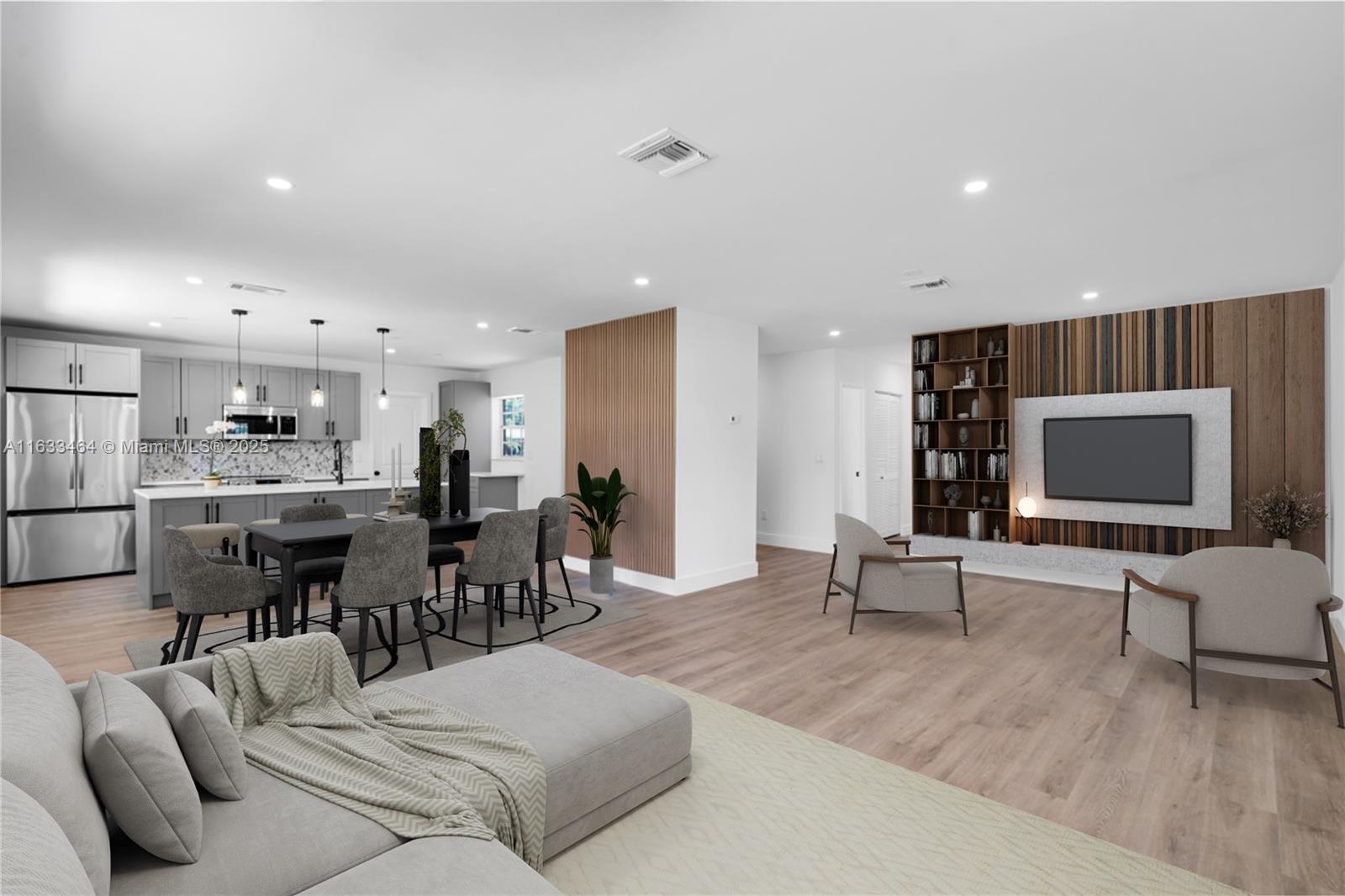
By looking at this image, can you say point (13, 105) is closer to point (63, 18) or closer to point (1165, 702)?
point (63, 18)

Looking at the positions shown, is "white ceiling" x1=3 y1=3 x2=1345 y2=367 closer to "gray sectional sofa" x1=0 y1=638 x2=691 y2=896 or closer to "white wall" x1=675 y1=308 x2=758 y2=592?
"white wall" x1=675 y1=308 x2=758 y2=592

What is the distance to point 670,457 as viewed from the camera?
19.3 feet

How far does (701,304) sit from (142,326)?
5.64 meters

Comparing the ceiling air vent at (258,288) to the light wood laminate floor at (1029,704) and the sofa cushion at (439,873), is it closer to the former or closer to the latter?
the light wood laminate floor at (1029,704)

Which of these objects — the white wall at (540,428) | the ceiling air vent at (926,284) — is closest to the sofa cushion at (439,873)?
the ceiling air vent at (926,284)

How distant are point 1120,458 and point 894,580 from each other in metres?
3.15

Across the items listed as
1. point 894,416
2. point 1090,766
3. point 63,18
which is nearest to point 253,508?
point 63,18

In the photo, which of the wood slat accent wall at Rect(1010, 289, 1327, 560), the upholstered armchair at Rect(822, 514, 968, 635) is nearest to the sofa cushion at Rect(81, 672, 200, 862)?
the upholstered armchair at Rect(822, 514, 968, 635)

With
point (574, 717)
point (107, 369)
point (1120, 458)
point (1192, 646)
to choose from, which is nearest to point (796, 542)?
point (1120, 458)

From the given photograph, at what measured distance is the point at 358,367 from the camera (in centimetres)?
912

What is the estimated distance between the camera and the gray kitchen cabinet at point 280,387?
316 inches

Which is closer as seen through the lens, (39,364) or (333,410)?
(39,364)

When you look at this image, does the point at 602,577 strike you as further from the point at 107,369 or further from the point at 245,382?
the point at 107,369

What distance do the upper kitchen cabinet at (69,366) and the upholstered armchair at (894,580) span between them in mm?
7235
